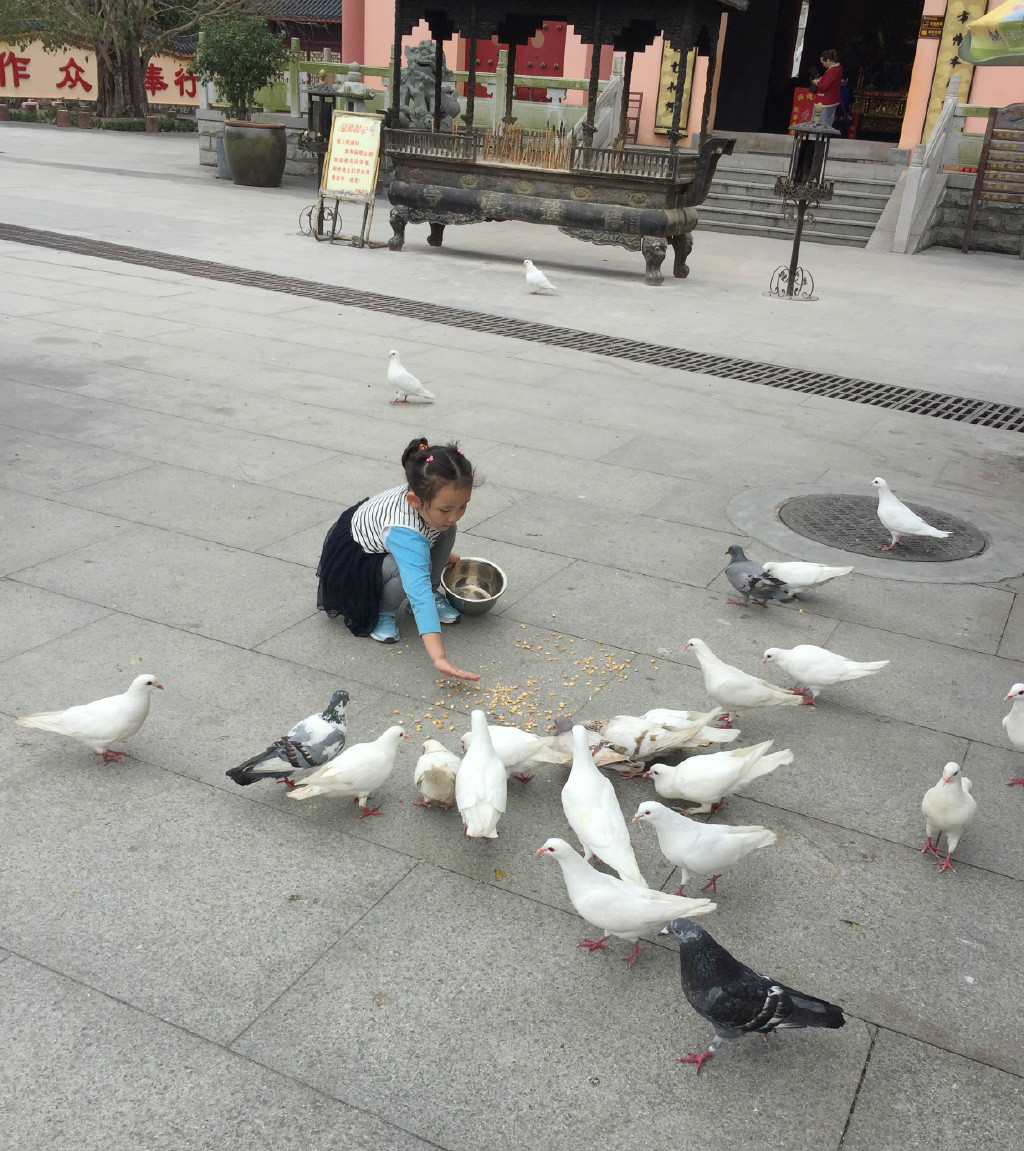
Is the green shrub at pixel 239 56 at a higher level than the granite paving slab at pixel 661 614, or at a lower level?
higher

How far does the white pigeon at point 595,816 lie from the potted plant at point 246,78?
22.1 meters

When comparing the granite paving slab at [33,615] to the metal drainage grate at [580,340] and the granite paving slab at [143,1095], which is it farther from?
the metal drainage grate at [580,340]

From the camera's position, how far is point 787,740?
184 inches

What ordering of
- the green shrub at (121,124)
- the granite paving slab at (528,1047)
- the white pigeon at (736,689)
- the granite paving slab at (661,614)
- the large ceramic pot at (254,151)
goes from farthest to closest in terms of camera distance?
the green shrub at (121,124) < the large ceramic pot at (254,151) < the granite paving slab at (661,614) < the white pigeon at (736,689) < the granite paving slab at (528,1047)

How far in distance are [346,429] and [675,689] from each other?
4.16 meters

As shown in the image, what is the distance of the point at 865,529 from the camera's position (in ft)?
22.6

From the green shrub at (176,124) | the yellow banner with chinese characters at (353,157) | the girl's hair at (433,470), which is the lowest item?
the green shrub at (176,124)

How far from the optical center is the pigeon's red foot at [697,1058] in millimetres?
3010

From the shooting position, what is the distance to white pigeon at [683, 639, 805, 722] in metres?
4.47

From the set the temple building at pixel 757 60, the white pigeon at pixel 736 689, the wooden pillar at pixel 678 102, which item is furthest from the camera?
the temple building at pixel 757 60

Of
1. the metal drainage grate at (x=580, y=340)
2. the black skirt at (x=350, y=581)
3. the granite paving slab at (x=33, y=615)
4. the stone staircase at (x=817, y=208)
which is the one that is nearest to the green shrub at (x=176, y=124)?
the stone staircase at (x=817, y=208)

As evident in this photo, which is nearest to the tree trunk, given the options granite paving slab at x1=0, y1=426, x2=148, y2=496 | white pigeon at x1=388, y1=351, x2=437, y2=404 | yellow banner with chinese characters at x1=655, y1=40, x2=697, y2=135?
yellow banner with chinese characters at x1=655, y1=40, x2=697, y2=135

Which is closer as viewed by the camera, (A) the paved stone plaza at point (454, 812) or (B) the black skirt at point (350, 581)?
(A) the paved stone plaza at point (454, 812)

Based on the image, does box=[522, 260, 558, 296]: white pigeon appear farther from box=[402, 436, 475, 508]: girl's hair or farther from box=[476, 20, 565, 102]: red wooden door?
box=[476, 20, 565, 102]: red wooden door
